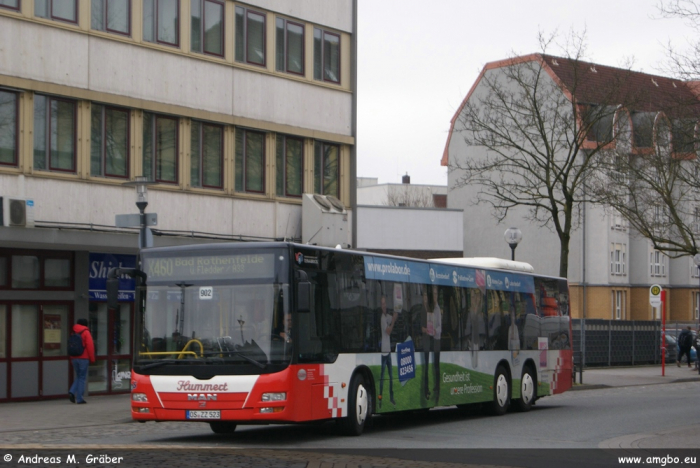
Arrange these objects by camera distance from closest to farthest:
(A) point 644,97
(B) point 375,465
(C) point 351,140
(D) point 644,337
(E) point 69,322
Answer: (B) point 375,465, (E) point 69,322, (C) point 351,140, (A) point 644,97, (D) point 644,337

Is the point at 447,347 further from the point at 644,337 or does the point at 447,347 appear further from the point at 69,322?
the point at 644,337

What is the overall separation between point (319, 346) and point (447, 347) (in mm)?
4715

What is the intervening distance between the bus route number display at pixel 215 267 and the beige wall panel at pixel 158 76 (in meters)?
10.2

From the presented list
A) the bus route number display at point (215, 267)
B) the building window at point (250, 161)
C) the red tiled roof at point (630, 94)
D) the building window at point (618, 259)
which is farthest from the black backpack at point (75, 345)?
the building window at point (618, 259)

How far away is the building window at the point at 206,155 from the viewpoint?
27.7 m

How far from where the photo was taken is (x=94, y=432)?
17.6m

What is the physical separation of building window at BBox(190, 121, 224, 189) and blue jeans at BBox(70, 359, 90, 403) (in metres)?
6.07

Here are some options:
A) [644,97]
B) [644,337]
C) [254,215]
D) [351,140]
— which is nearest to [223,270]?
[254,215]

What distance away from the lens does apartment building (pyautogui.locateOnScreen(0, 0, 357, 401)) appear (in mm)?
23578

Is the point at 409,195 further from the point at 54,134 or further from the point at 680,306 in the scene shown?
the point at 54,134

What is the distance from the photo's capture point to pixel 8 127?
912 inches

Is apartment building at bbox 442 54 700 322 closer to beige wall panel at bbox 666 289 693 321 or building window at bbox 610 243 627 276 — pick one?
building window at bbox 610 243 627 276

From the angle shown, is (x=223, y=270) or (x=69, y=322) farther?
(x=69, y=322)

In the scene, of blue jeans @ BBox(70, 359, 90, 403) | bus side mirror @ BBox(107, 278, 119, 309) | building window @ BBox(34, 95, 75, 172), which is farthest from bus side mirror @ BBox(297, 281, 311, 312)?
building window @ BBox(34, 95, 75, 172)
